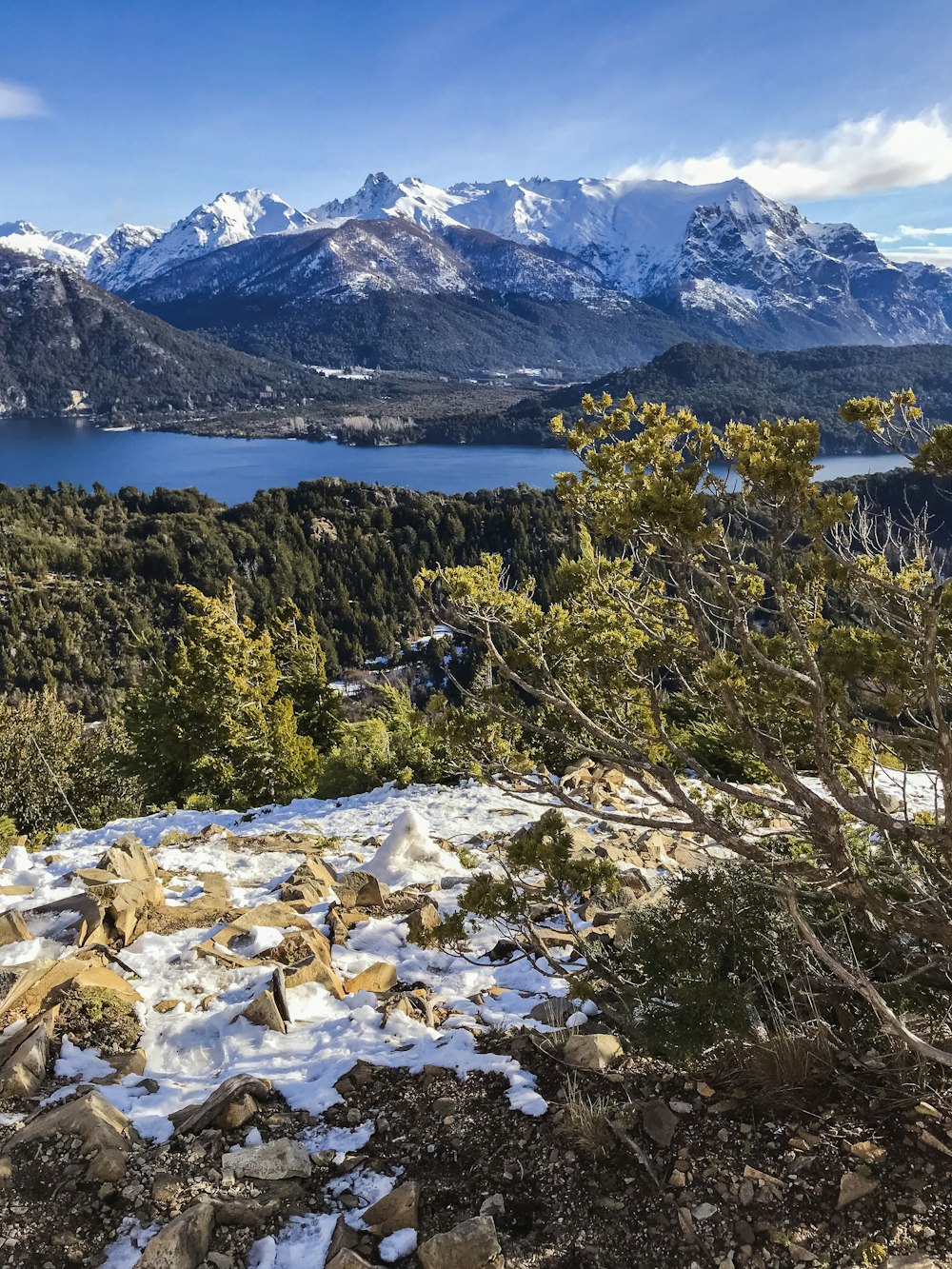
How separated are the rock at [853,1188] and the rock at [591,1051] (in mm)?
1398

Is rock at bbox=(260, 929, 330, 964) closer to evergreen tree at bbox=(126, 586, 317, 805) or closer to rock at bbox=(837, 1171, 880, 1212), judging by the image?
rock at bbox=(837, 1171, 880, 1212)

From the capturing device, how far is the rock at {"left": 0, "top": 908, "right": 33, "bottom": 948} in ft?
20.1

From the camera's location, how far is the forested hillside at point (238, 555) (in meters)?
105

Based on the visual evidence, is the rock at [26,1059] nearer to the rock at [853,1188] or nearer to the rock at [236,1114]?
the rock at [236,1114]

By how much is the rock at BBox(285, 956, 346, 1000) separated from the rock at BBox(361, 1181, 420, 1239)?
230 cm

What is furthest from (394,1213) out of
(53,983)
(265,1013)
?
(53,983)

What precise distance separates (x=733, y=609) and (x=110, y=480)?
207 meters

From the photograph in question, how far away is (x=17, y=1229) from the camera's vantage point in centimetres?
346

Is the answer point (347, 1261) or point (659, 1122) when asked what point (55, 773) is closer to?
point (347, 1261)

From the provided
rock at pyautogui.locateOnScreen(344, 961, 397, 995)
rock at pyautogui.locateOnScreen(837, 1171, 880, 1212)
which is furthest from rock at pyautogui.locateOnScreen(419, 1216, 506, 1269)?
rock at pyautogui.locateOnScreen(344, 961, 397, 995)

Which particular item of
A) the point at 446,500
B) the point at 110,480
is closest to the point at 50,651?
the point at 446,500

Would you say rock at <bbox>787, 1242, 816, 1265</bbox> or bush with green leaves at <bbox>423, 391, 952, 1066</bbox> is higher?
bush with green leaves at <bbox>423, 391, 952, 1066</bbox>

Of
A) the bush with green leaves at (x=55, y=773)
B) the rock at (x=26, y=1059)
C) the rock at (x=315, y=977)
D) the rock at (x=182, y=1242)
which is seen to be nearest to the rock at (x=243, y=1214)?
the rock at (x=182, y=1242)

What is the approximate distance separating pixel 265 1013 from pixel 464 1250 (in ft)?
8.23
